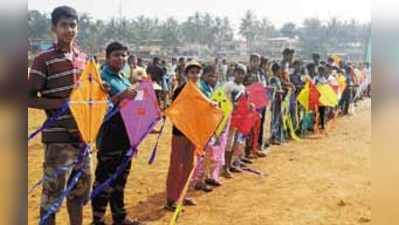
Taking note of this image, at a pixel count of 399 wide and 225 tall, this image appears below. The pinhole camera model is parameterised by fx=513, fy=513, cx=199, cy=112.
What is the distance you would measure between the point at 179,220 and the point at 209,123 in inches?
23.3

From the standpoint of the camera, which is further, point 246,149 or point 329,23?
point 246,149

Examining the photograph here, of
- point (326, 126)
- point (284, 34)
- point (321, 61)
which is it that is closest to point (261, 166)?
point (321, 61)

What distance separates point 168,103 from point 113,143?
729 mm

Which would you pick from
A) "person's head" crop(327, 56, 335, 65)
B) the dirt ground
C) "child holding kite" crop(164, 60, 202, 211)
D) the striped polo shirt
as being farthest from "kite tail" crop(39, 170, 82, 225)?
"person's head" crop(327, 56, 335, 65)

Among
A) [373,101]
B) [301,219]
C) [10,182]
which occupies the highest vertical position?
[373,101]

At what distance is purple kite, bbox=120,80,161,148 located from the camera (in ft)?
6.91

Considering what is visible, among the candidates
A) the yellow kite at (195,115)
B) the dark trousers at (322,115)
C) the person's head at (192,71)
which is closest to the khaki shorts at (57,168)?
the yellow kite at (195,115)

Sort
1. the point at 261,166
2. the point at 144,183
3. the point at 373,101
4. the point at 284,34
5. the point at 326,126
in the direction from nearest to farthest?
the point at 373,101
the point at 284,34
the point at 144,183
the point at 261,166
the point at 326,126

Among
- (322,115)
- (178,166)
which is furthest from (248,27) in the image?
(322,115)

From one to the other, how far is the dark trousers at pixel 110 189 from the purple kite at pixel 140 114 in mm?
98

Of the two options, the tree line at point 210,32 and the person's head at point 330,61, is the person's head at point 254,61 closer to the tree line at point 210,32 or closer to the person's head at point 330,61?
the tree line at point 210,32

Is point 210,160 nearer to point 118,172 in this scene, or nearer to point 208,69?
point 208,69

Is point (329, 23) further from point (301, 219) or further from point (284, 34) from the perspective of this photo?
point (301, 219)

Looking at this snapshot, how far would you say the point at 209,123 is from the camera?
217cm
